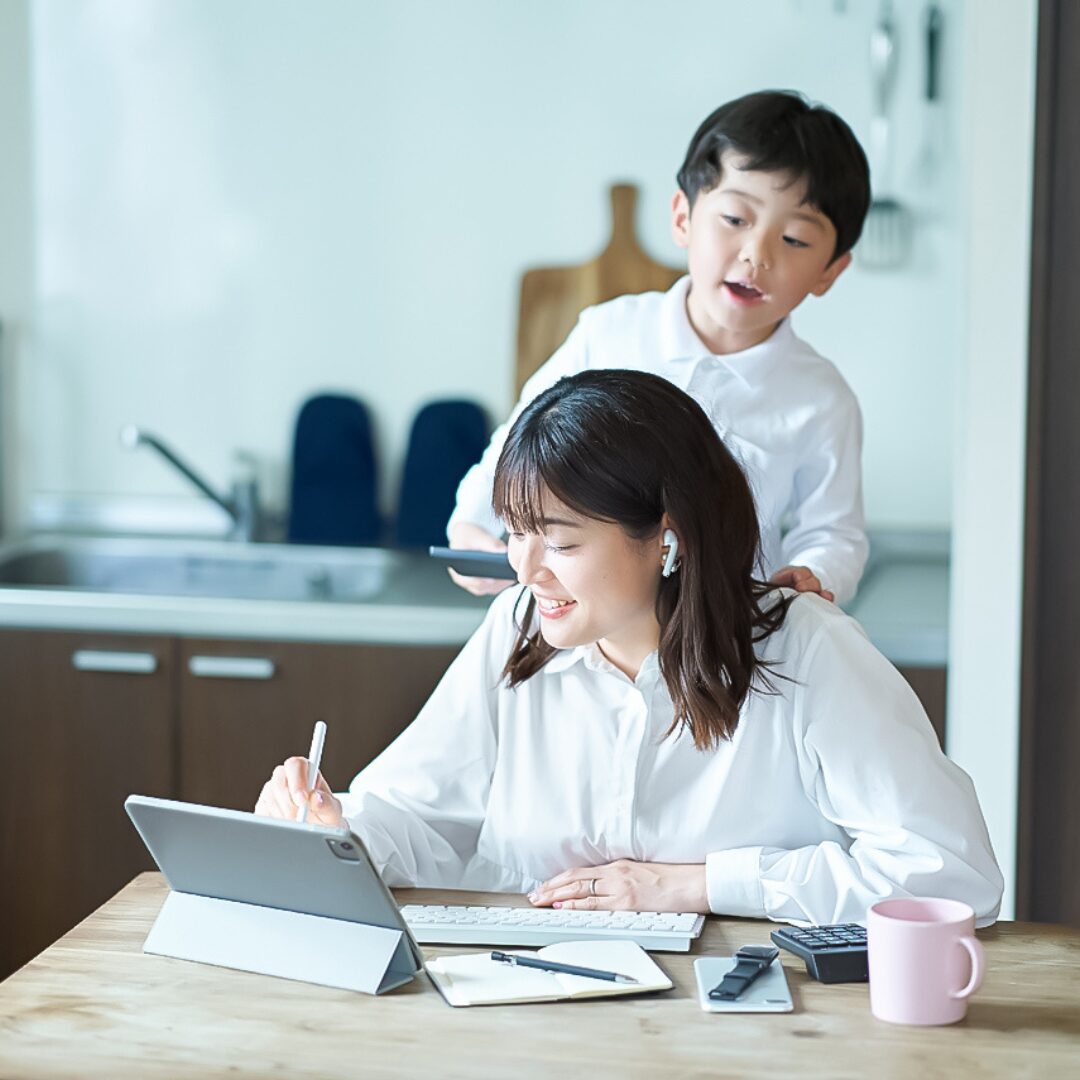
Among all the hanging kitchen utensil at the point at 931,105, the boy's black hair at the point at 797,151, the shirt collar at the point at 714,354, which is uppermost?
the hanging kitchen utensil at the point at 931,105

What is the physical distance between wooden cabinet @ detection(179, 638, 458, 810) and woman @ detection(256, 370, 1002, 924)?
3.23ft

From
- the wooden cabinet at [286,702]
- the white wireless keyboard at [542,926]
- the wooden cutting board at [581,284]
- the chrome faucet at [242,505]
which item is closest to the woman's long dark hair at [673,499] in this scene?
the white wireless keyboard at [542,926]

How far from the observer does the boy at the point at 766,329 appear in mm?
1949

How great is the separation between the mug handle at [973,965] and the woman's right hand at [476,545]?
0.89 m

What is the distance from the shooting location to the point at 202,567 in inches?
125

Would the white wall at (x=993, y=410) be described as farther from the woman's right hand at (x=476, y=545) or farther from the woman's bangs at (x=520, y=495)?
the woman's bangs at (x=520, y=495)

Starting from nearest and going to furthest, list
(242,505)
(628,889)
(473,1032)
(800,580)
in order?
1. (473,1032)
2. (628,889)
3. (800,580)
4. (242,505)

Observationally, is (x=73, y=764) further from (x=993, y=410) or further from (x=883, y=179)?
(x=883, y=179)

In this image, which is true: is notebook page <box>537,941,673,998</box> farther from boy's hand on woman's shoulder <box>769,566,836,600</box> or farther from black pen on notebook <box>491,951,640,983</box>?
boy's hand on woman's shoulder <box>769,566,836,600</box>

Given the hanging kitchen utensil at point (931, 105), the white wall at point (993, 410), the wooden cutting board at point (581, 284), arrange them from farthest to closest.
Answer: the wooden cutting board at point (581, 284) < the hanging kitchen utensil at point (931, 105) < the white wall at point (993, 410)

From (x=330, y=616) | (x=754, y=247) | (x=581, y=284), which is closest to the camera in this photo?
(x=754, y=247)

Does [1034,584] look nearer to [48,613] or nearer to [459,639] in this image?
[459,639]

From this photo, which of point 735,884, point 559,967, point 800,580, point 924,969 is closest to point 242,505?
point 800,580

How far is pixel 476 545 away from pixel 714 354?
386 millimetres
